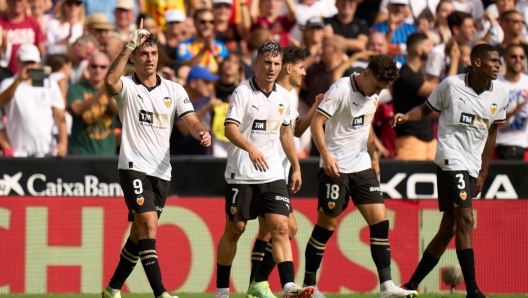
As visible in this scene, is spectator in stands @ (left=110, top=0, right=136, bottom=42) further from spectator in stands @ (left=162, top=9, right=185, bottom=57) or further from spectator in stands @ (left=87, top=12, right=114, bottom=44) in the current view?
spectator in stands @ (left=162, top=9, right=185, bottom=57)

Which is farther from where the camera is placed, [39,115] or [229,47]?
[229,47]

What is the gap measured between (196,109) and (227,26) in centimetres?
267

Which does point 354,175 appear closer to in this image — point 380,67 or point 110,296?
point 380,67

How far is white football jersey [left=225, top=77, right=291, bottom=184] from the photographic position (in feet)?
29.5

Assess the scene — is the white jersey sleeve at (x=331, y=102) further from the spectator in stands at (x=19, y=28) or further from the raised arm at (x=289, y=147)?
the spectator in stands at (x=19, y=28)

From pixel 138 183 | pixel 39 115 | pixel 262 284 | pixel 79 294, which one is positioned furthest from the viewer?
pixel 39 115

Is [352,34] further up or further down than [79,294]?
further up

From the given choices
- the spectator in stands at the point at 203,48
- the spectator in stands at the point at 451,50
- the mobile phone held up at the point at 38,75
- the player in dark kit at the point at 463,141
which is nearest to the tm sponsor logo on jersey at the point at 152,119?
the player in dark kit at the point at 463,141

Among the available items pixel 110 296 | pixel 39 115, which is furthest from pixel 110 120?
pixel 110 296

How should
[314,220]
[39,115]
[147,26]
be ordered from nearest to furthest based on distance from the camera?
[314,220] < [39,115] < [147,26]

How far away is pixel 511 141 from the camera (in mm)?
12719

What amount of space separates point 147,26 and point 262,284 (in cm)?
619

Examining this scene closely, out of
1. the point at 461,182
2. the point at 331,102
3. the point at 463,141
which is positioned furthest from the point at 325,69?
the point at 461,182

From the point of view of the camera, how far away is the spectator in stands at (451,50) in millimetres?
13188
